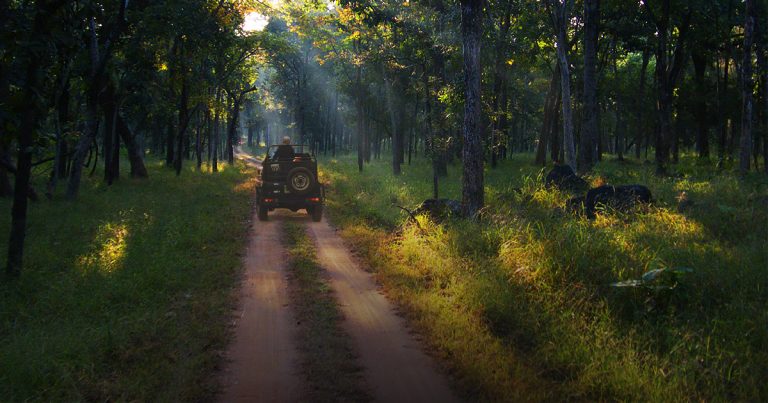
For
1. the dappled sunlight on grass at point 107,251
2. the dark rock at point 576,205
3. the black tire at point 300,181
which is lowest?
the dappled sunlight on grass at point 107,251

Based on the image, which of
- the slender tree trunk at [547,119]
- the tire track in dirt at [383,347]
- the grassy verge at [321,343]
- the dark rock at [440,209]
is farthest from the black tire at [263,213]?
the slender tree trunk at [547,119]

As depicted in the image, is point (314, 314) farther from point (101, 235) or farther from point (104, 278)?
point (101, 235)

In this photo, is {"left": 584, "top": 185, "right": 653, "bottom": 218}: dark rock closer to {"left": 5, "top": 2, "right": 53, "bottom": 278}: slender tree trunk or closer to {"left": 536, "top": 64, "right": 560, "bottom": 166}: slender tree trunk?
{"left": 5, "top": 2, "right": 53, "bottom": 278}: slender tree trunk

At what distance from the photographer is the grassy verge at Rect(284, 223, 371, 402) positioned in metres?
5.02

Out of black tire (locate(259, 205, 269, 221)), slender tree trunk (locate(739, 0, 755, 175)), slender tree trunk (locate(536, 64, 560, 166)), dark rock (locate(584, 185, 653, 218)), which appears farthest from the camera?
slender tree trunk (locate(536, 64, 560, 166))

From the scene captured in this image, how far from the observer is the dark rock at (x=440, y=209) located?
42.0ft

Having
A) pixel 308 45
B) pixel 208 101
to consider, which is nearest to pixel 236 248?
pixel 208 101

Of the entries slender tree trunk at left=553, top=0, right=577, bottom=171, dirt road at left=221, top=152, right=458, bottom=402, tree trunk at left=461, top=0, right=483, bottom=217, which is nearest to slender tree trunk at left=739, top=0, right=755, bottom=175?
slender tree trunk at left=553, top=0, right=577, bottom=171

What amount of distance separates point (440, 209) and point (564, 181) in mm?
4279

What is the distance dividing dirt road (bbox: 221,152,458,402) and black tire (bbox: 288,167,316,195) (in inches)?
223

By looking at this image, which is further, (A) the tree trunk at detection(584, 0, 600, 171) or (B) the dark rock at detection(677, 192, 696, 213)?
(A) the tree trunk at detection(584, 0, 600, 171)

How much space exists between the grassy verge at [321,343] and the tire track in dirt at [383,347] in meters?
0.14

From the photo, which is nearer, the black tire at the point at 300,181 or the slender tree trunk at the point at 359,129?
the black tire at the point at 300,181

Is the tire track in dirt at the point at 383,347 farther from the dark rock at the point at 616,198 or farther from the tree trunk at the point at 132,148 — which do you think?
the tree trunk at the point at 132,148
